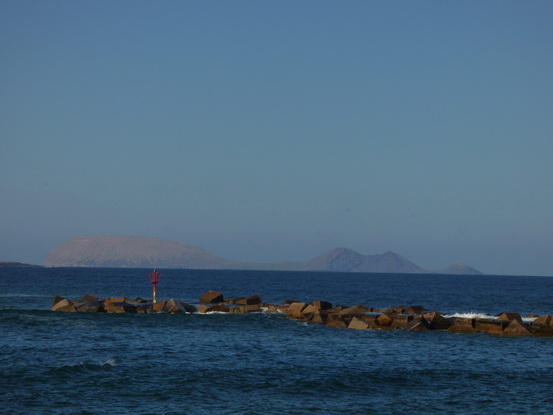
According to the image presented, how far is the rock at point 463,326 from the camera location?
5232cm

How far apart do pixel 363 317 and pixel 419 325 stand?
5.51 m

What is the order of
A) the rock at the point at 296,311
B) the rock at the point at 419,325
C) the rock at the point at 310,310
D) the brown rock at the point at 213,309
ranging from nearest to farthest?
the rock at the point at 419,325, the rock at the point at 296,311, the rock at the point at 310,310, the brown rock at the point at 213,309

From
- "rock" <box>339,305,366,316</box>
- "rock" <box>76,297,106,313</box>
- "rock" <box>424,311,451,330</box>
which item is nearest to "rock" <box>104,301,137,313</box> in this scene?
"rock" <box>76,297,106,313</box>

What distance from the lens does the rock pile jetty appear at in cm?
5141

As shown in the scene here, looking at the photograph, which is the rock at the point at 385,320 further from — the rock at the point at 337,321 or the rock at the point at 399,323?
the rock at the point at 337,321

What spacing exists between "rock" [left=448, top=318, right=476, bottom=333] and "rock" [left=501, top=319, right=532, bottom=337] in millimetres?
2666

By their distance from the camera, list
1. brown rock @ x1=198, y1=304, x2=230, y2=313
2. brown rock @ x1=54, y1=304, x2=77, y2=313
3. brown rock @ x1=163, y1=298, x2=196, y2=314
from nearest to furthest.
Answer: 1. brown rock @ x1=54, y1=304, x2=77, y2=313
2. brown rock @ x1=163, y1=298, x2=196, y2=314
3. brown rock @ x1=198, y1=304, x2=230, y2=313

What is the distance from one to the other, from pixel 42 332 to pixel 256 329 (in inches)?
630

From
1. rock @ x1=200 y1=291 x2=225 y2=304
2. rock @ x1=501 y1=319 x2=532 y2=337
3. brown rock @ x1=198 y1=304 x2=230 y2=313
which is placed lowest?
rock @ x1=501 y1=319 x2=532 y2=337

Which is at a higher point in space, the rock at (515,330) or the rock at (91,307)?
the rock at (91,307)

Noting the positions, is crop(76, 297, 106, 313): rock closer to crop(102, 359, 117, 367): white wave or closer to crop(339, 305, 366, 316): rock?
crop(339, 305, 366, 316): rock

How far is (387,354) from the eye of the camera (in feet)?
131

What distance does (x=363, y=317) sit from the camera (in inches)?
2216

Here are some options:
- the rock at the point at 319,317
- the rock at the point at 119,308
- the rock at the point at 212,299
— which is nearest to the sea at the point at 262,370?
the rock at the point at 319,317
